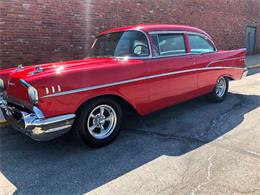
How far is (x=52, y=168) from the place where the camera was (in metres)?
3.36

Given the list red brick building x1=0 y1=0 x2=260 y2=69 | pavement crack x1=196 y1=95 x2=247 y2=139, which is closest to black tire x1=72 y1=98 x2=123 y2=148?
pavement crack x1=196 y1=95 x2=247 y2=139

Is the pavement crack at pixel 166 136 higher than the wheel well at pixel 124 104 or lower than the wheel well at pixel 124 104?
lower

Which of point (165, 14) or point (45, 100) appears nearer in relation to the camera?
point (45, 100)

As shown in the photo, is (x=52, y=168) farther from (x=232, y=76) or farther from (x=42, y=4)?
(x=42, y=4)

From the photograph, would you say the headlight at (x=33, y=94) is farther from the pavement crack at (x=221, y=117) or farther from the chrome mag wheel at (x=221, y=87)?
the chrome mag wheel at (x=221, y=87)

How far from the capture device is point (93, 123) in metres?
3.87

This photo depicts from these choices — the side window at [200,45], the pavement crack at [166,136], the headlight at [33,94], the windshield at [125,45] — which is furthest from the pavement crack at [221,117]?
the headlight at [33,94]

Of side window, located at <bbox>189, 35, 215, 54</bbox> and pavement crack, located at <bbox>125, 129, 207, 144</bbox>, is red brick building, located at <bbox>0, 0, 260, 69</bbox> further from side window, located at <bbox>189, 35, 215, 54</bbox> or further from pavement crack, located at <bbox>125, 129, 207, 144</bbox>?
pavement crack, located at <bbox>125, 129, 207, 144</bbox>

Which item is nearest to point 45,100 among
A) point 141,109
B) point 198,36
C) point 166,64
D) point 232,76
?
point 141,109

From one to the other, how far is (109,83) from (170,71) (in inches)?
52.1

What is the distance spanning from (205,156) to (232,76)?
3373mm

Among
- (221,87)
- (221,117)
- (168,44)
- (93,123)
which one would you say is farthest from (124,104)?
(221,87)

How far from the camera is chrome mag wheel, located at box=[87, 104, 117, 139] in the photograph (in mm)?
3844

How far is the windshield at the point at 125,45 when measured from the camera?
4338 millimetres
